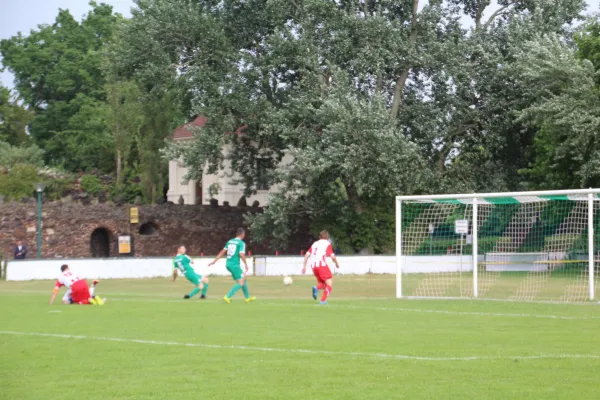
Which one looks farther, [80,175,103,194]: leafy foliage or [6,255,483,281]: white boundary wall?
[80,175,103,194]: leafy foliage

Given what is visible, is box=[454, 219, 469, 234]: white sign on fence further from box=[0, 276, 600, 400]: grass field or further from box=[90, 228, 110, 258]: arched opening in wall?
box=[90, 228, 110, 258]: arched opening in wall

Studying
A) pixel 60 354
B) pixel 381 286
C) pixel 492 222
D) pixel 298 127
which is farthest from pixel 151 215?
pixel 60 354

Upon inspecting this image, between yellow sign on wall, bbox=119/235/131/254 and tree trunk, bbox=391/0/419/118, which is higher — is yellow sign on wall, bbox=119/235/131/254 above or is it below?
below

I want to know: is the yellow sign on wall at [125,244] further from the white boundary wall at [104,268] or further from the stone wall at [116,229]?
the white boundary wall at [104,268]

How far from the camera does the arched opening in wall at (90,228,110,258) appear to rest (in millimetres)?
55094

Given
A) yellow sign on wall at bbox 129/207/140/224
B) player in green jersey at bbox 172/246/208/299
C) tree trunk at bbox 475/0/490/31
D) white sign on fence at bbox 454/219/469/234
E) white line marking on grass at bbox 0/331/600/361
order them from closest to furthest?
white line marking on grass at bbox 0/331/600/361 < player in green jersey at bbox 172/246/208/299 < white sign on fence at bbox 454/219/469/234 < tree trunk at bbox 475/0/490/31 < yellow sign on wall at bbox 129/207/140/224

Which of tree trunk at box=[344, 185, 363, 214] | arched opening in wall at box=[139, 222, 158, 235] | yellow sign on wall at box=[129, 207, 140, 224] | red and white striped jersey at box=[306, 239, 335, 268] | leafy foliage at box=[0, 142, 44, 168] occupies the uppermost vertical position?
leafy foliage at box=[0, 142, 44, 168]

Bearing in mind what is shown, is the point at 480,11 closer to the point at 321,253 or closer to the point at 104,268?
the point at 104,268

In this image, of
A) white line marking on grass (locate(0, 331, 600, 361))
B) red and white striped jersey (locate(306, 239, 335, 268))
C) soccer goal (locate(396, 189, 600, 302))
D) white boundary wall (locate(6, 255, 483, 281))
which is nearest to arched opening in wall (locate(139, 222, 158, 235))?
white boundary wall (locate(6, 255, 483, 281))

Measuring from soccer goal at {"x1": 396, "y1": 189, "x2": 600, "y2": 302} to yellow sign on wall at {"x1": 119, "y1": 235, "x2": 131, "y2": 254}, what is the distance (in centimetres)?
2475

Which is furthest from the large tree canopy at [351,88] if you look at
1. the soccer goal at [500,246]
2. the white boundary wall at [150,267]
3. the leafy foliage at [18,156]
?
the leafy foliage at [18,156]

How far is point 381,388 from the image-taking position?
10.2m

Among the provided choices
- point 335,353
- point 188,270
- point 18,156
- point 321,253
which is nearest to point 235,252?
point 321,253

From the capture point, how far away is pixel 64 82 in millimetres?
84500
